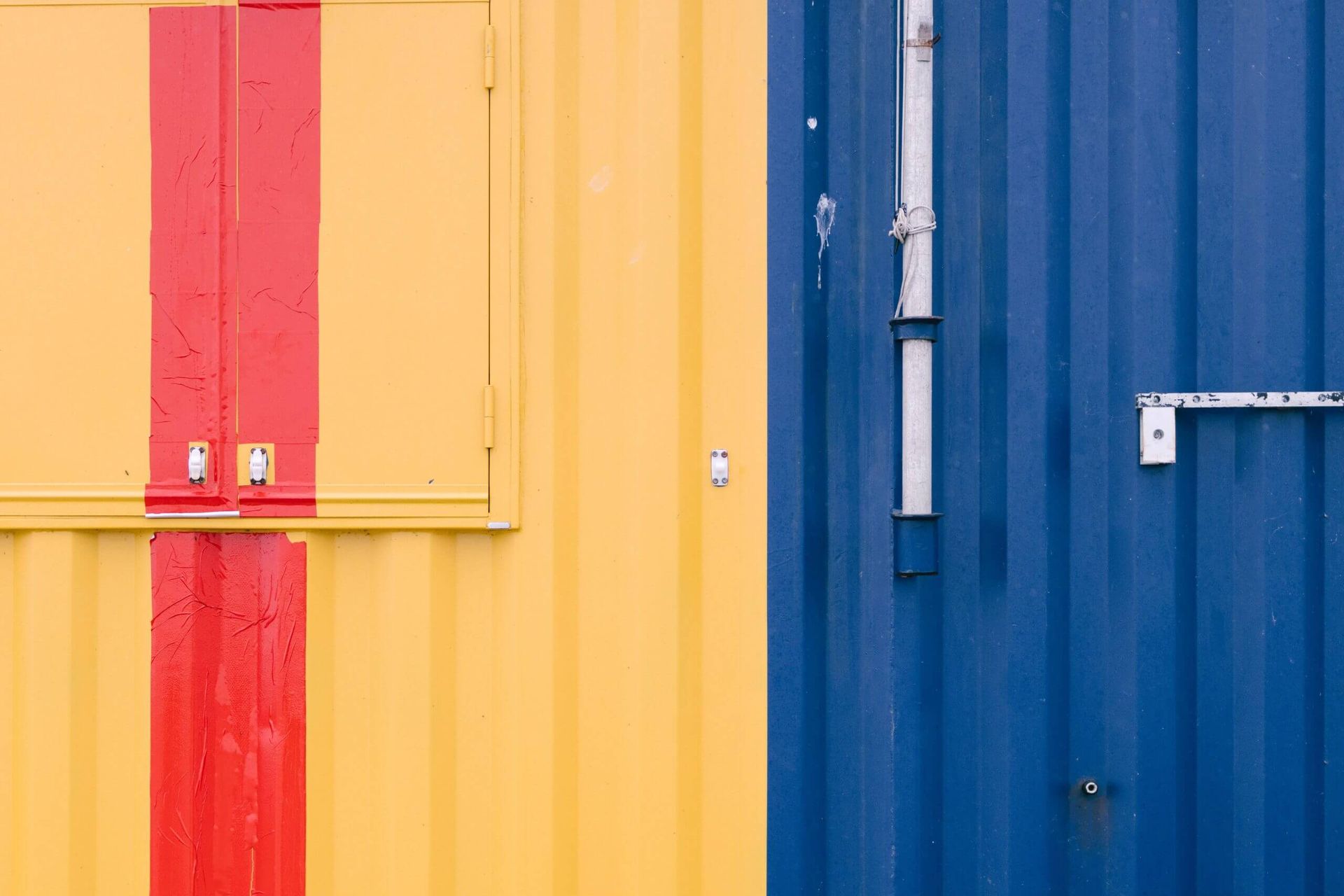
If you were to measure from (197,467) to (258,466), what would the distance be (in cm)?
14

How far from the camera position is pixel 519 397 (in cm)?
220

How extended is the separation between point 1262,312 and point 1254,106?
515mm

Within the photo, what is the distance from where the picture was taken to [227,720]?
2189 mm

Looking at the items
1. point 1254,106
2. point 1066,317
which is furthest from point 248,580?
point 1254,106

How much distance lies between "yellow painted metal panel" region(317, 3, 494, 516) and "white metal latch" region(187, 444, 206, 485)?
0.28m

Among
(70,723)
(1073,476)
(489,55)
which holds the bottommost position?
(70,723)

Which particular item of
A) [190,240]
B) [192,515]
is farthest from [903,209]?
[192,515]

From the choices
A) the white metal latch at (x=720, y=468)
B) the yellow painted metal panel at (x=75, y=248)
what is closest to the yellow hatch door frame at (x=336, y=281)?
the yellow painted metal panel at (x=75, y=248)

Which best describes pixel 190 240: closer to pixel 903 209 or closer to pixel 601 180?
pixel 601 180

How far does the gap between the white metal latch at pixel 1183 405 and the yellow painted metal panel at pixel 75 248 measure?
8.13 feet

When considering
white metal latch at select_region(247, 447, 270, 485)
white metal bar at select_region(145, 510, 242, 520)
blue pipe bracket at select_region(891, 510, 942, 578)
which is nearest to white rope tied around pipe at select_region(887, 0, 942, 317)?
blue pipe bracket at select_region(891, 510, 942, 578)

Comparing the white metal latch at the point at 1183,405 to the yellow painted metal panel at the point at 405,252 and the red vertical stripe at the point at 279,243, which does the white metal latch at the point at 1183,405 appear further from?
the red vertical stripe at the point at 279,243

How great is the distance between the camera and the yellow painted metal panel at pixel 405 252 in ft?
7.16

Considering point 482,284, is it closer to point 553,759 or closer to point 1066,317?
point 553,759
